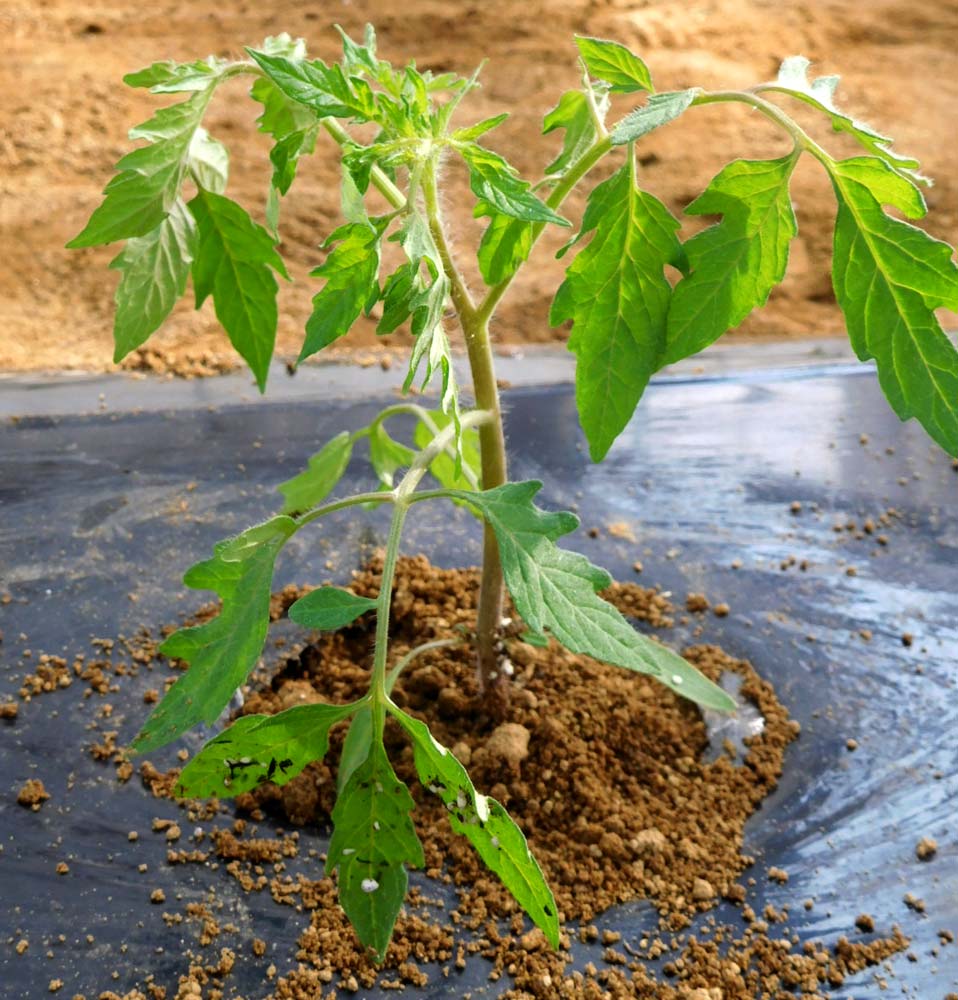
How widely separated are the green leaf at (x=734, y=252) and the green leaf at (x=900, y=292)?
0.20ft

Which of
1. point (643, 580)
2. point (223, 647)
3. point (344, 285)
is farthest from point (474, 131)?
point (643, 580)

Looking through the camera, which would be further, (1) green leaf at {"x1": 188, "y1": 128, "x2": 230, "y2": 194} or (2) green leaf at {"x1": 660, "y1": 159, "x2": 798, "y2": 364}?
(1) green leaf at {"x1": 188, "y1": 128, "x2": 230, "y2": 194}

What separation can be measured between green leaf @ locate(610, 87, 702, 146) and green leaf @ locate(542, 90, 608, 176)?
0.72 feet

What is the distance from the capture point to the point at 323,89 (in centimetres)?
105

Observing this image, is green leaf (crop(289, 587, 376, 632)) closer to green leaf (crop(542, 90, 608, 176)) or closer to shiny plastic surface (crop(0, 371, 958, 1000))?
shiny plastic surface (crop(0, 371, 958, 1000))

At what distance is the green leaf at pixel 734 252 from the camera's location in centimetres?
115

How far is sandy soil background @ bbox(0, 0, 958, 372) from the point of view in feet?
10.4

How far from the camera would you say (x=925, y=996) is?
1.24 meters

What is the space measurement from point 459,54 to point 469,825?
12.2ft

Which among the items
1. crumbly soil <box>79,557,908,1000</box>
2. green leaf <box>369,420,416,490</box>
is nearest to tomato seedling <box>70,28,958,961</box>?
crumbly soil <box>79,557,908,1000</box>

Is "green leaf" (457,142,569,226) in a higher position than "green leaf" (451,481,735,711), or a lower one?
higher

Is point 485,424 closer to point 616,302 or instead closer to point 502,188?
point 616,302

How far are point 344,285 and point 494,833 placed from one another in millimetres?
538

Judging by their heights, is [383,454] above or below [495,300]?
below
